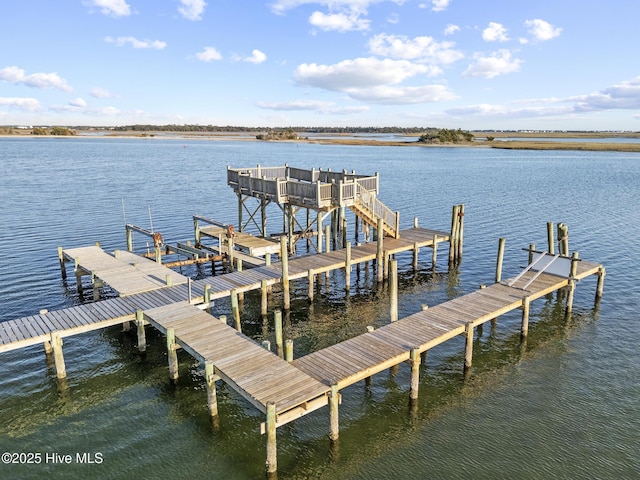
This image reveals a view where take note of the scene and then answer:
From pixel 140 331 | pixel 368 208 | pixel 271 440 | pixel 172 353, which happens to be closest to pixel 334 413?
pixel 271 440

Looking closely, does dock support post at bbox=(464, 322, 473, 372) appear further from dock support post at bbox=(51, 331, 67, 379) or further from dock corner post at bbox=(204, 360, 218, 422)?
dock support post at bbox=(51, 331, 67, 379)

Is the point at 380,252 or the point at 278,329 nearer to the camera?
the point at 278,329

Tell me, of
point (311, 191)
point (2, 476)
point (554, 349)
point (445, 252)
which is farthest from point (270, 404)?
point (445, 252)

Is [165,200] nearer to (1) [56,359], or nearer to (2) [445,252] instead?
(2) [445,252]

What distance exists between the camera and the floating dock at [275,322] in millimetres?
12047

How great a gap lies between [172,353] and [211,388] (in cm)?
251

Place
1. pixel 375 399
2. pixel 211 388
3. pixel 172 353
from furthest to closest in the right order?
pixel 172 353 < pixel 375 399 < pixel 211 388

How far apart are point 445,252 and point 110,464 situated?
78.8ft

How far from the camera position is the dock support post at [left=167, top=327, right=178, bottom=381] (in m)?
14.2

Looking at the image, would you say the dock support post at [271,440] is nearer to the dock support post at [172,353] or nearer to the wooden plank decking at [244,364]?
the wooden plank decking at [244,364]

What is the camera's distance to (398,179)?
2633 inches

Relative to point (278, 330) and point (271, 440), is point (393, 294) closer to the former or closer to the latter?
point (278, 330)

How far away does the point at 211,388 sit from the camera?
1280 centimetres

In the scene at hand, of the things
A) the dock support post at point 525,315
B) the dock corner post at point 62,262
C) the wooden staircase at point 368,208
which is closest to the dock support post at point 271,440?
the dock support post at point 525,315
